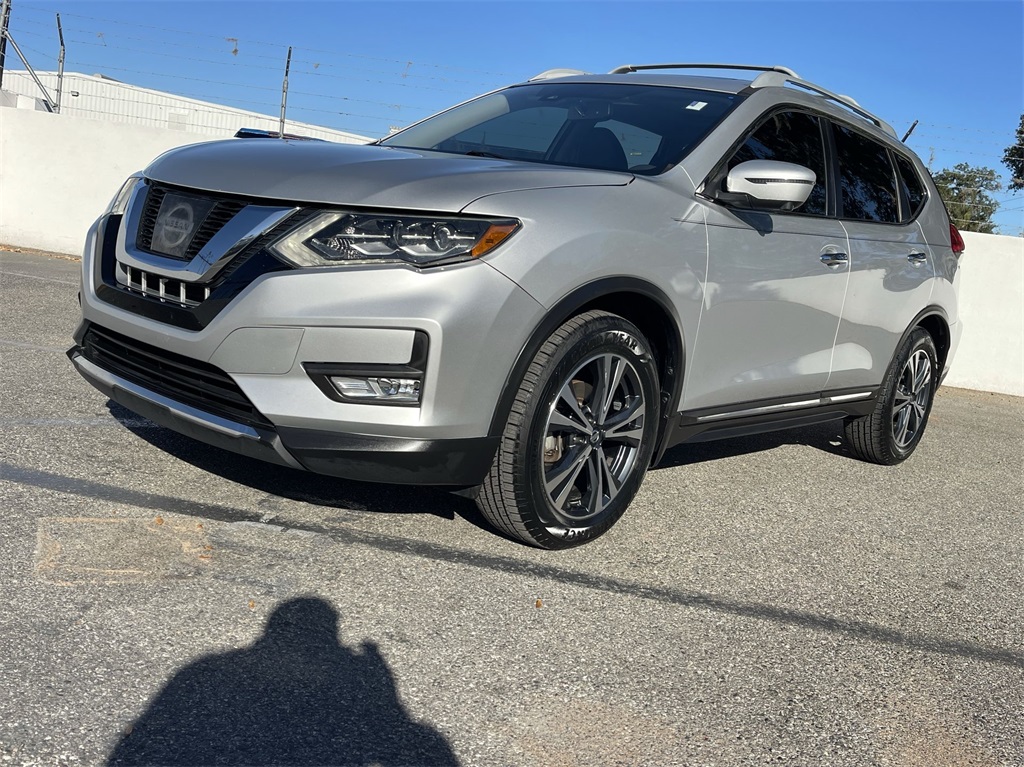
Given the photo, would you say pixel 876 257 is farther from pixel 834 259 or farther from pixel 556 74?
pixel 556 74

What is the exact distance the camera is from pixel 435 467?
3.31 metres

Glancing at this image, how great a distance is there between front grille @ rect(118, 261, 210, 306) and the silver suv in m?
0.01

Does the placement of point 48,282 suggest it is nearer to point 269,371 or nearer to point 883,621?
point 269,371

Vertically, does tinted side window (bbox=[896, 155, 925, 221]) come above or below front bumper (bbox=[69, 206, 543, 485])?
above

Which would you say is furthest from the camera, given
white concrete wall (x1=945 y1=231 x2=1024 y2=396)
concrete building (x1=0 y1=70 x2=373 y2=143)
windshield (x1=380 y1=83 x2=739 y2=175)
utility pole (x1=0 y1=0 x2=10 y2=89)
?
concrete building (x1=0 y1=70 x2=373 y2=143)

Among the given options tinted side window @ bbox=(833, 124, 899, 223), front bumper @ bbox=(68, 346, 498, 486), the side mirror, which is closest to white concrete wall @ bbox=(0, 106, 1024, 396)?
tinted side window @ bbox=(833, 124, 899, 223)

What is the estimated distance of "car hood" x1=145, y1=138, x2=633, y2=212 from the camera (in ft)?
10.5

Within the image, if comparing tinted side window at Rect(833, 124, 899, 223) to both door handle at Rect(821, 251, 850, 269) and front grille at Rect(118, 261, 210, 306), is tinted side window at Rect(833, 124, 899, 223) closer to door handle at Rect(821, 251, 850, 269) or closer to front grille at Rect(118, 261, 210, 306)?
door handle at Rect(821, 251, 850, 269)

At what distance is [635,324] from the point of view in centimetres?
399

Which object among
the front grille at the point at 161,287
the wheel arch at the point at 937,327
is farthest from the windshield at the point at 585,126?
the wheel arch at the point at 937,327

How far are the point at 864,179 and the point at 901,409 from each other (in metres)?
1.43

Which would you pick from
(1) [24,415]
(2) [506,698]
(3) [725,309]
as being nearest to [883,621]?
(3) [725,309]

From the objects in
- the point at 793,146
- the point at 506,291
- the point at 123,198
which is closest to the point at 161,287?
the point at 123,198

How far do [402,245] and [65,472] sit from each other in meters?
1.74
